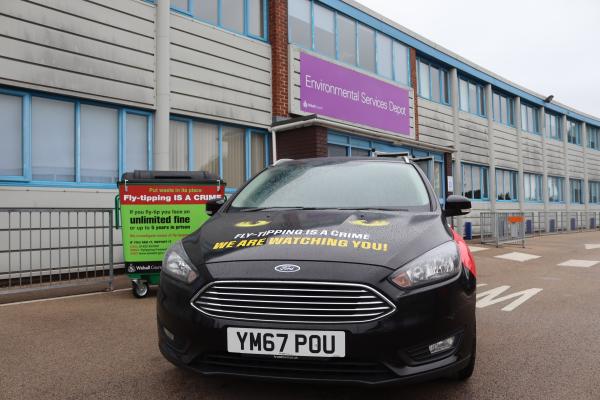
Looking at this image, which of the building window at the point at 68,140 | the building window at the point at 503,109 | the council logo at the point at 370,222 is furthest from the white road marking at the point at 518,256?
the building window at the point at 503,109

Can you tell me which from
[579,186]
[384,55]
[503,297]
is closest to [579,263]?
[503,297]

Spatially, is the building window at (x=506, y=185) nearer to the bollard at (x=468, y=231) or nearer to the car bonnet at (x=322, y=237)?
the bollard at (x=468, y=231)

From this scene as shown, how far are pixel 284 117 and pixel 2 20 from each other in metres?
6.17

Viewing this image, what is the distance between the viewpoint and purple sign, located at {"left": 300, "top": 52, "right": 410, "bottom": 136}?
1196 centimetres

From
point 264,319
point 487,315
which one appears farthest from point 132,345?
point 487,315

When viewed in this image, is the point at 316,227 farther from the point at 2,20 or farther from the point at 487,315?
the point at 2,20

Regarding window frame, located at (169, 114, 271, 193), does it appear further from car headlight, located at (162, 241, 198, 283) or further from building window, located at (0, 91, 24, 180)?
car headlight, located at (162, 241, 198, 283)

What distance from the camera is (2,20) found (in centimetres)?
711

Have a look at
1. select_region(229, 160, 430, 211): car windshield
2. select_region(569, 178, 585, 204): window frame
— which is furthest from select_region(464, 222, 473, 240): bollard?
select_region(569, 178, 585, 204): window frame

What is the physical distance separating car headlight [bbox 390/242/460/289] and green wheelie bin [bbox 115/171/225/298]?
4166 millimetres

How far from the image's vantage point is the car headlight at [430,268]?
2254 millimetres

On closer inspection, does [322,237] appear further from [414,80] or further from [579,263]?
[414,80]

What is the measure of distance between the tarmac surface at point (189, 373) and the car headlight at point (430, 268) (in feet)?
1.84

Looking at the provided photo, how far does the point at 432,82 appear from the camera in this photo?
17.5 meters
